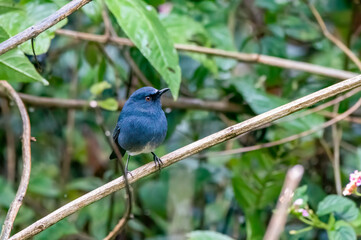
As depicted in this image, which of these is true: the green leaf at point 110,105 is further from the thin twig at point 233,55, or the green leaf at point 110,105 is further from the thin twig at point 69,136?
the thin twig at point 69,136

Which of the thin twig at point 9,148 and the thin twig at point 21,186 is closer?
the thin twig at point 21,186

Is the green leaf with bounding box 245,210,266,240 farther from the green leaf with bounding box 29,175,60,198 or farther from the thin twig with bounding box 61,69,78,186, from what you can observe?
the thin twig with bounding box 61,69,78,186

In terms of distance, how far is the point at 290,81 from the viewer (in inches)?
147

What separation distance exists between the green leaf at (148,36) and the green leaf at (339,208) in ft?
2.56

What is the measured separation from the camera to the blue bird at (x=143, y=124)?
2.46 m

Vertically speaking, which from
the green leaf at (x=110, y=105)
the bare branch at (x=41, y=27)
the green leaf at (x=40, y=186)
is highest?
the bare branch at (x=41, y=27)

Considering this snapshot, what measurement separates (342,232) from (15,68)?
A: 4.79ft

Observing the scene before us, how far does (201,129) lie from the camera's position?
423cm

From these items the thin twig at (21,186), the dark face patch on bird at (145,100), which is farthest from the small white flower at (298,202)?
the thin twig at (21,186)

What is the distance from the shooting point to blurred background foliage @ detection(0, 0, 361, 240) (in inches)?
124

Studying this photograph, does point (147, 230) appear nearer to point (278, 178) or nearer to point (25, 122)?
point (278, 178)

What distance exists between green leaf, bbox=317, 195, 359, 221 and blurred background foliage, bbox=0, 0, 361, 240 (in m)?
0.60

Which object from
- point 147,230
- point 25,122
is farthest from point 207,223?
point 25,122

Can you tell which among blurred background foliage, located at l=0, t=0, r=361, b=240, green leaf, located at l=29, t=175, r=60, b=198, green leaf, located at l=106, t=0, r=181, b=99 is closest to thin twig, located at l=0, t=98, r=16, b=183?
blurred background foliage, located at l=0, t=0, r=361, b=240
